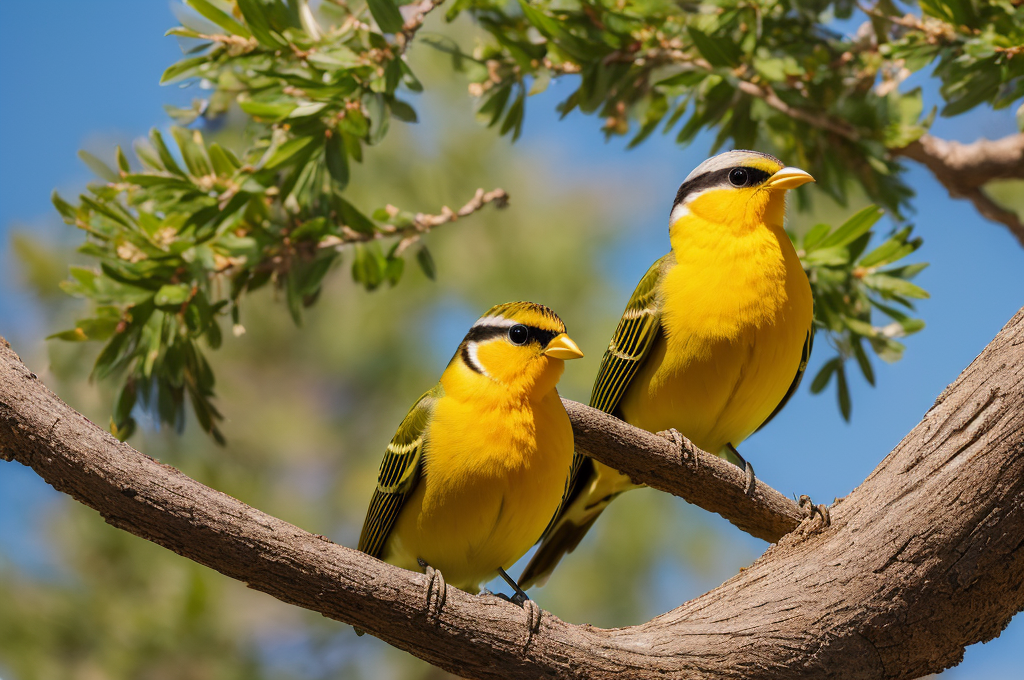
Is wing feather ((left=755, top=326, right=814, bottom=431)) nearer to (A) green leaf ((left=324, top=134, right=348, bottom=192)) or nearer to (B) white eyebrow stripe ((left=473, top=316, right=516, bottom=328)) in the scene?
(B) white eyebrow stripe ((left=473, top=316, right=516, bottom=328))

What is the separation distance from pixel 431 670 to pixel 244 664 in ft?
4.40

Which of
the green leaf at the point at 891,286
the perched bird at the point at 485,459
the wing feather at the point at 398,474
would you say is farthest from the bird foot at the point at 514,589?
the green leaf at the point at 891,286

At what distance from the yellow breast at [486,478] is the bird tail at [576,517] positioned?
45cm

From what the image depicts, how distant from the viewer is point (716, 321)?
2.62 m

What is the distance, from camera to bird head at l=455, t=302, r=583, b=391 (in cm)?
240

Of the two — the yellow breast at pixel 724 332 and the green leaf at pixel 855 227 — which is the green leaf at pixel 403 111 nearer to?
the yellow breast at pixel 724 332

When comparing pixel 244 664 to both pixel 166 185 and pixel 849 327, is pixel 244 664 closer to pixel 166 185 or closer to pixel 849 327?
pixel 166 185

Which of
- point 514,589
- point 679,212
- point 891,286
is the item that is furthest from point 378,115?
point 891,286

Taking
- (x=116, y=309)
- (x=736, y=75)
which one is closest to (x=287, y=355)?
(x=116, y=309)

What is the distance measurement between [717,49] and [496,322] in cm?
154

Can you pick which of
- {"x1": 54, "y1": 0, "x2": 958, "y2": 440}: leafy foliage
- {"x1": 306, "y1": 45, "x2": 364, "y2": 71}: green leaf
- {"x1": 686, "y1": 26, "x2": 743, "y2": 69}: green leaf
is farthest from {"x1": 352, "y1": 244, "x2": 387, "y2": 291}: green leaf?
{"x1": 686, "y1": 26, "x2": 743, "y2": 69}: green leaf

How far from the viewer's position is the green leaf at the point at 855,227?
346 centimetres

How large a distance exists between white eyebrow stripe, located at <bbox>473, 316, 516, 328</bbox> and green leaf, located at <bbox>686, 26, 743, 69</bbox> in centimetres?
144

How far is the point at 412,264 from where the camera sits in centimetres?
657
